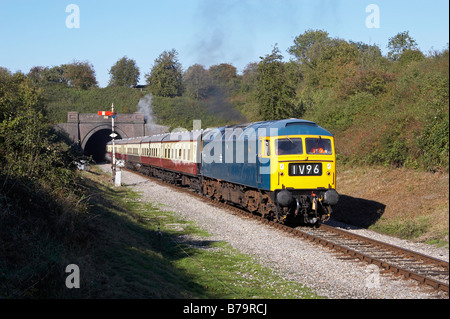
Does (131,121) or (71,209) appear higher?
(131,121)

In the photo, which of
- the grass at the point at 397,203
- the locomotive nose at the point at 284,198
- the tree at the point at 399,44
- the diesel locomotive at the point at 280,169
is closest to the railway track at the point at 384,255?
the diesel locomotive at the point at 280,169

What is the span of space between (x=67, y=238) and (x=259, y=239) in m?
6.40

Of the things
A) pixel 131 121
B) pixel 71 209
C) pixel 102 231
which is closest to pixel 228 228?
pixel 102 231

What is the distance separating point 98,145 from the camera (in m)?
85.1

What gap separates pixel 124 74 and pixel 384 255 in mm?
105299

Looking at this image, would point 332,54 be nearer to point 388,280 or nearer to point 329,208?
point 329,208

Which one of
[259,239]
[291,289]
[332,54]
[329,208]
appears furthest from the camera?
[332,54]

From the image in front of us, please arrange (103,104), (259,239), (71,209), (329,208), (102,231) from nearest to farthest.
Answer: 1. (71,209)
2. (102,231)
3. (259,239)
4. (329,208)
5. (103,104)

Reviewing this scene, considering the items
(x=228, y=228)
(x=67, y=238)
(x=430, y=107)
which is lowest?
(x=228, y=228)

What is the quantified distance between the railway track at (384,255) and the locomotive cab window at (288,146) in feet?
8.32

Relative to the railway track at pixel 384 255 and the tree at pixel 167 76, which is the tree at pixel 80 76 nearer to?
the tree at pixel 167 76

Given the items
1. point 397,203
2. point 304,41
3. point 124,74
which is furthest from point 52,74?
point 397,203

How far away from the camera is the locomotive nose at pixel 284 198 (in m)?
14.2

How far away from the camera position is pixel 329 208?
15031 millimetres
